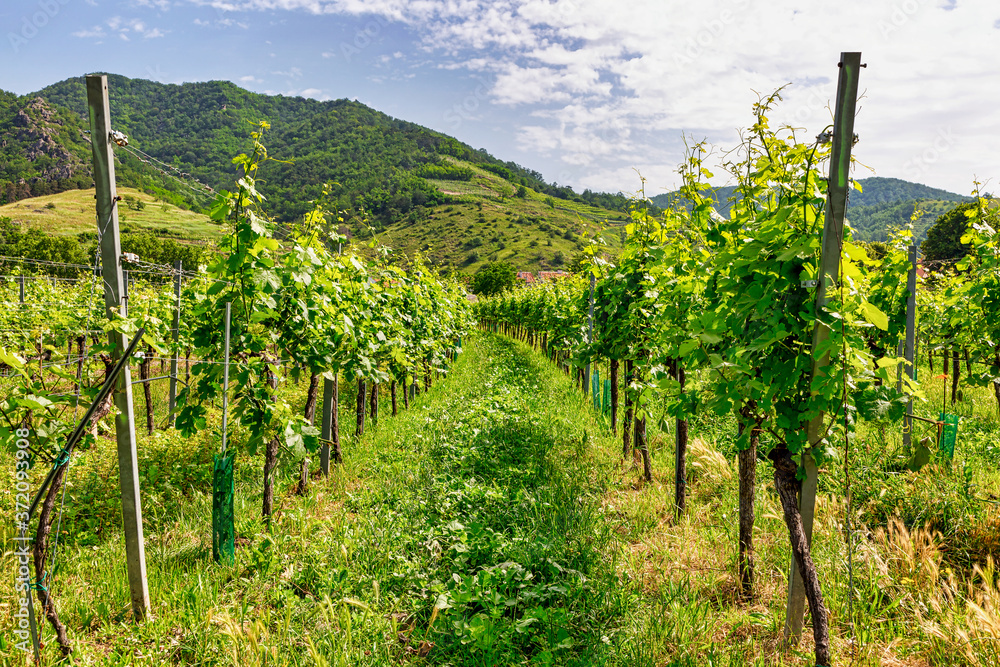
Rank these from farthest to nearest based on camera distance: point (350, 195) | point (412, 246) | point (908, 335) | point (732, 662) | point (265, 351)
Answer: point (350, 195)
point (412, 246)
point (908, 335)
point (265, 351)
point (732, 662)

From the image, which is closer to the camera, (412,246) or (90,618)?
(90,618)

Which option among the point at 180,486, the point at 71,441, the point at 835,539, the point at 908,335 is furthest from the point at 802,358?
the point at 180,486

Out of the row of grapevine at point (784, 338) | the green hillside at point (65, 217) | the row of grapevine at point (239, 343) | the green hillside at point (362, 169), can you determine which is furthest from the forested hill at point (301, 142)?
the row of grapevine at point (784, 338)

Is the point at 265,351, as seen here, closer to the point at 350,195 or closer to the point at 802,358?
the point at 802,358

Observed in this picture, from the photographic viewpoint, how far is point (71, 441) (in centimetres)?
249

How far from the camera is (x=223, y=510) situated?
376cm

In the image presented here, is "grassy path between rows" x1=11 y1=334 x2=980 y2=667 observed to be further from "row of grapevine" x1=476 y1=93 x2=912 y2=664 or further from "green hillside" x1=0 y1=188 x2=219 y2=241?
"green hillside" x1=0 y1=188 x2=219 y2=241

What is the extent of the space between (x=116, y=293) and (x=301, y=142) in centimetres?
14612

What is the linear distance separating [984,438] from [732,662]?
6.36m

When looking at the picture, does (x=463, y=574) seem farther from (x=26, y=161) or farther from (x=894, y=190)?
(x=894, y=190)

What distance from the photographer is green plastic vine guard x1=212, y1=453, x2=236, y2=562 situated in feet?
12.3

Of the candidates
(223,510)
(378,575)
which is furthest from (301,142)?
(378,575)

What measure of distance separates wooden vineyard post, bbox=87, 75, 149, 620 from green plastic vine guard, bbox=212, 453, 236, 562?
53cm

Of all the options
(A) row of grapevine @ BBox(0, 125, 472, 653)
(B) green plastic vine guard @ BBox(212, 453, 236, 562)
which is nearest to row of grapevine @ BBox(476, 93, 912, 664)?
(A) row of grapevine @ BBox(0, 125, 472, 653)
